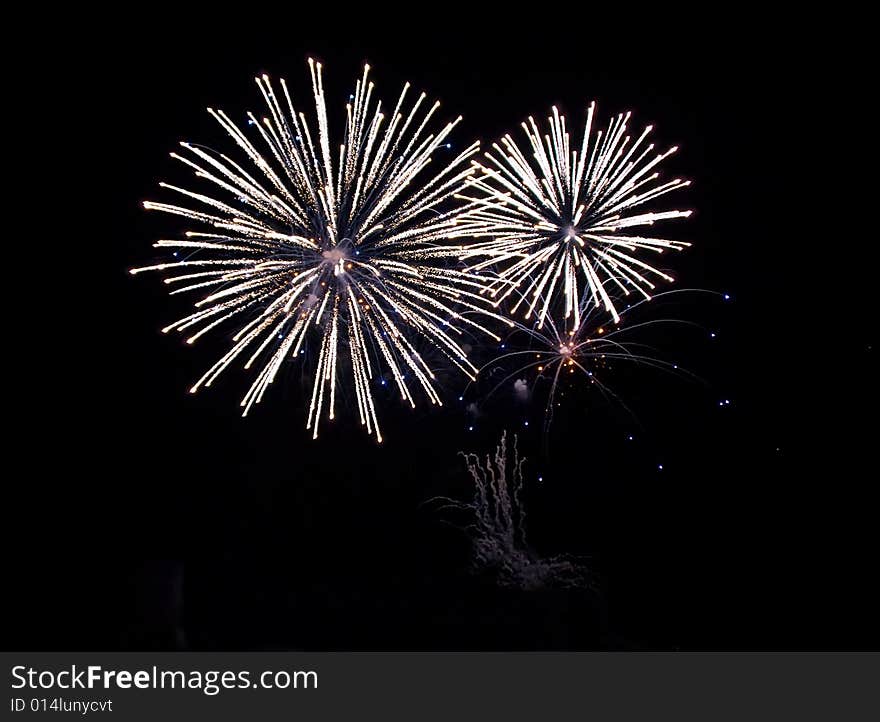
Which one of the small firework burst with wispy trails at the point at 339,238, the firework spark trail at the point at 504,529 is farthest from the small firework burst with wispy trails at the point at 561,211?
the firework spark trail at the point at 504,529

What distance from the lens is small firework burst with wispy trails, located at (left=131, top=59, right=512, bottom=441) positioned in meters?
4.34

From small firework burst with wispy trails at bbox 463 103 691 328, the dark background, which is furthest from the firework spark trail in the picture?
small firework burst with wispy trails at bbox 463 103 691 328

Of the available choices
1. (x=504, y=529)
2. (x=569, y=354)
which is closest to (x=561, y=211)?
(x=569, y=354)

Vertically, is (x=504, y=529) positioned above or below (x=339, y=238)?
below

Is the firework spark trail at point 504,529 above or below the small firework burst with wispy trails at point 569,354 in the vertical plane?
below

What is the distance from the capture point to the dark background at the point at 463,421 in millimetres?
4777

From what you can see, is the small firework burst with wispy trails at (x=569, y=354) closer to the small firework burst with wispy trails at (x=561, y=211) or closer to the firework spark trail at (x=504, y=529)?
the small firework burst with wispy trails at (x=561, y=211)

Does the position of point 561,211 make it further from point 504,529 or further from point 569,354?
point 504,529

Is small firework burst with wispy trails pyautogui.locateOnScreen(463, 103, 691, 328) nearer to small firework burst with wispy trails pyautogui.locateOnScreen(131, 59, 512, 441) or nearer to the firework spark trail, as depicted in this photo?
small firework burst with wispy trails pyautogui.locateOnScreen(131, 59, 512, 441)

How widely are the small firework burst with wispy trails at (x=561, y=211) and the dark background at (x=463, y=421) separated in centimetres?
38

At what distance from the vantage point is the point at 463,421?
16.7ft

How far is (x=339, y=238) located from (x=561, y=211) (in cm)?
170

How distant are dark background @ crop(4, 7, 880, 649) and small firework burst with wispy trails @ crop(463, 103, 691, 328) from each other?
385 mm
